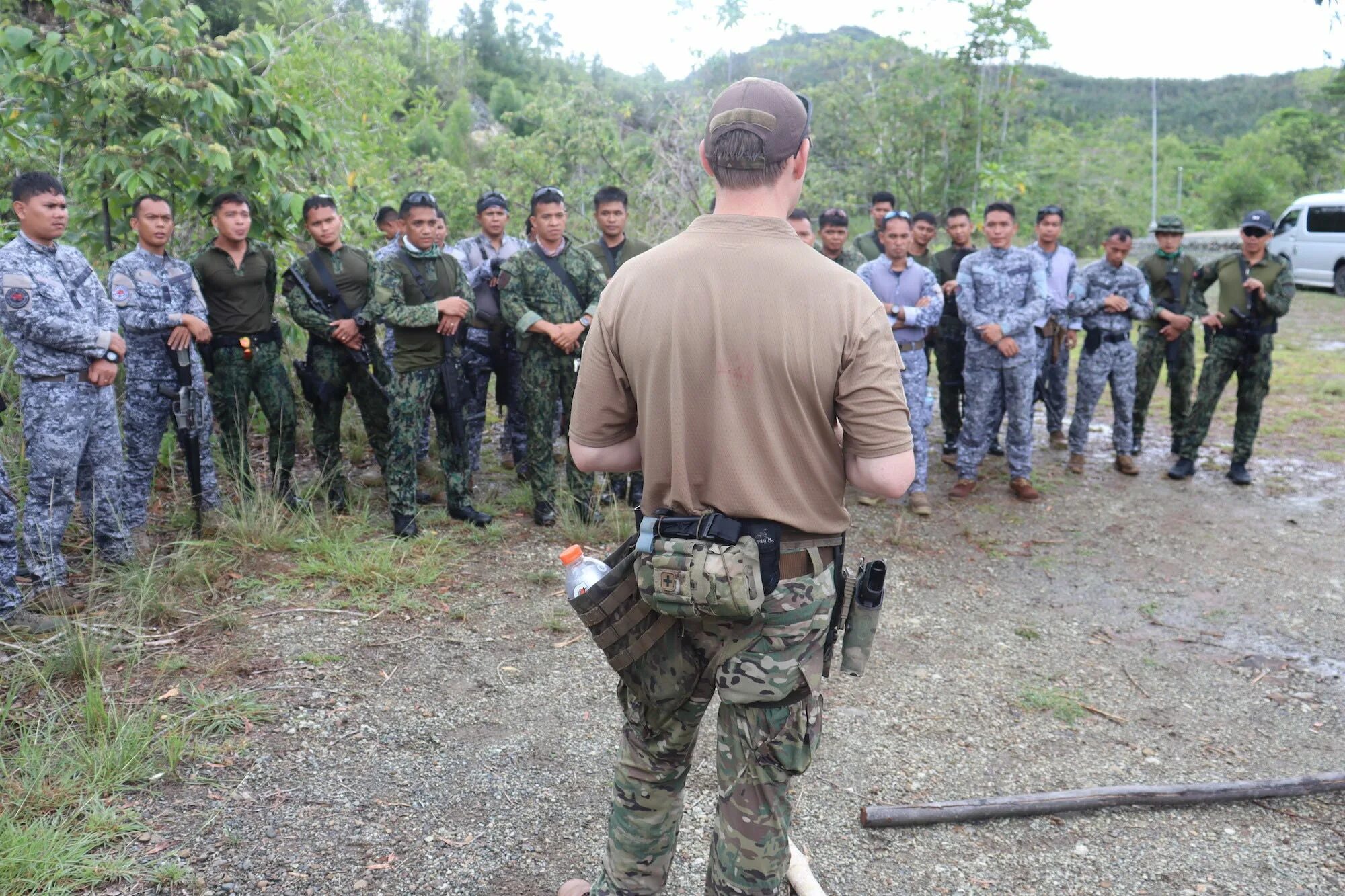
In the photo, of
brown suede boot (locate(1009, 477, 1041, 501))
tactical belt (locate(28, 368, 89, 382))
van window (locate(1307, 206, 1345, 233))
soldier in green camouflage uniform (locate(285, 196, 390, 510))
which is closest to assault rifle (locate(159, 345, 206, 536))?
tactical belt (locate(28, 368, 89, 382))

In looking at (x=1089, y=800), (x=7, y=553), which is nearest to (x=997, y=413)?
(x=1089, y=800)

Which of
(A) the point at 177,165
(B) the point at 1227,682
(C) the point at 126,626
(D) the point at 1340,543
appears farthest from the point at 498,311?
(D) the point at 1340,543

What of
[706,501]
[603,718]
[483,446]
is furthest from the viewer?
[483,446]

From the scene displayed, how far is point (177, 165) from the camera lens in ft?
17.8

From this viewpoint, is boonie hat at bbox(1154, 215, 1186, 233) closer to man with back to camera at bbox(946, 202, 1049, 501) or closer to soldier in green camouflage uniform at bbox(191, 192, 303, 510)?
man with back to camera at bbox(946, 202, 1049, 501)

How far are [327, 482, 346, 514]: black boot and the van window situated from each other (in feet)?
58.5

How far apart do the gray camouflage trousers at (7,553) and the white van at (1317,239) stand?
18.6m

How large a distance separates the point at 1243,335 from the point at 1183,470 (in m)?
1.09

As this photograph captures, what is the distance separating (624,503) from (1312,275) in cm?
1658

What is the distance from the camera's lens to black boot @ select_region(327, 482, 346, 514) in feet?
18.5

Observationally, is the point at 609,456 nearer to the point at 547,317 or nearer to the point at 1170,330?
the point at 547,317

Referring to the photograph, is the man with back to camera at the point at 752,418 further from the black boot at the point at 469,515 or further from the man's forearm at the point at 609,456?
the black boot at the point at 469,515

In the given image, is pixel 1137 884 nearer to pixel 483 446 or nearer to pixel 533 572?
pixel 533 572

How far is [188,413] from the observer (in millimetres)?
4965
